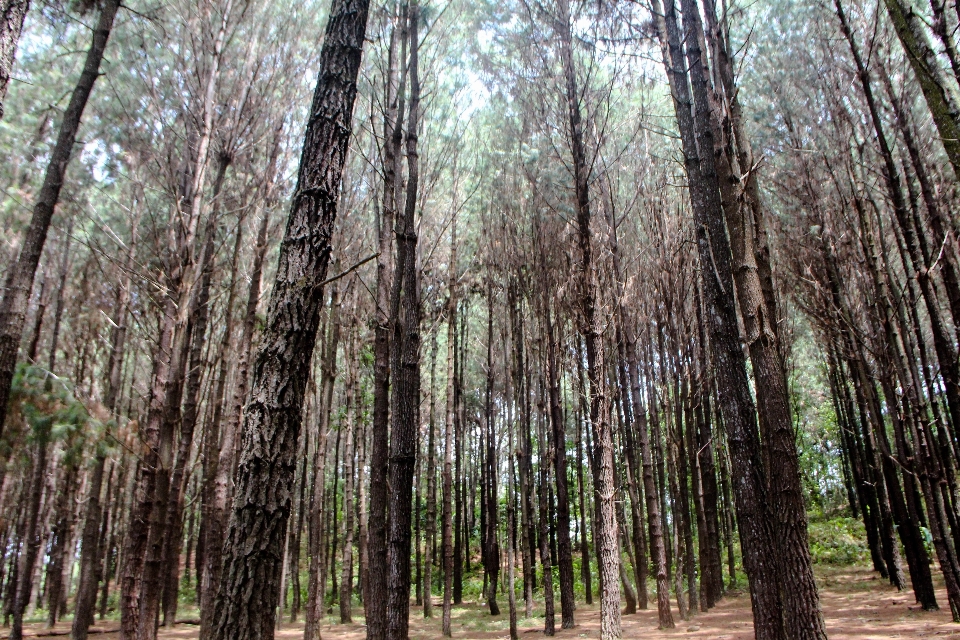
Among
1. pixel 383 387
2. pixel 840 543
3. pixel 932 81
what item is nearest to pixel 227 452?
pixel 383 387

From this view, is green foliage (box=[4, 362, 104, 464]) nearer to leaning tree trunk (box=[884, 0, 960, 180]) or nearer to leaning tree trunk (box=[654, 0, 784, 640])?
leaning tree trunk (box=[654, 0, 784, 640])

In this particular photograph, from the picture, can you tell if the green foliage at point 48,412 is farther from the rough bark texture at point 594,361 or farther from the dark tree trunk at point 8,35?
the rough bark texture at point 594,361

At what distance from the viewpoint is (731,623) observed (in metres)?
8.77

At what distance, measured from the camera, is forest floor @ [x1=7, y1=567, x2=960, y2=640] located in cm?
720

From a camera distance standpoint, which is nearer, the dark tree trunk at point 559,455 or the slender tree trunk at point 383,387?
the slender tree trunk at point 383,387

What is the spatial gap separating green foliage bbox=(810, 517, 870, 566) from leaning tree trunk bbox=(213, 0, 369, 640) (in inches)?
781

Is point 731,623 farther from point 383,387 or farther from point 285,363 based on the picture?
point 285,363

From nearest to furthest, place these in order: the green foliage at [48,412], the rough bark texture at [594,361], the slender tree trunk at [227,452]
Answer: the green foliage at [48,412]
the rough bark texture at [594,361]
the slender tree trunk at [227,452]

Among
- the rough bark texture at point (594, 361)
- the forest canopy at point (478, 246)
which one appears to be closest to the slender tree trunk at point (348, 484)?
the forest canopy at point (478, 246)

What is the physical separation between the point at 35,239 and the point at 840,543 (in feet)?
73.3

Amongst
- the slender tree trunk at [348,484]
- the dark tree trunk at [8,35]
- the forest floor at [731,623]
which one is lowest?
the forest floor at [731,623]

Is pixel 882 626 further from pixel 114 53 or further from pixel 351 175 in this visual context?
pixel 114 53

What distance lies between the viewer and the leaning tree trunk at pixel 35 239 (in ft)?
14.9

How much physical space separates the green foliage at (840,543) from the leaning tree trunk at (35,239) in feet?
68.4
